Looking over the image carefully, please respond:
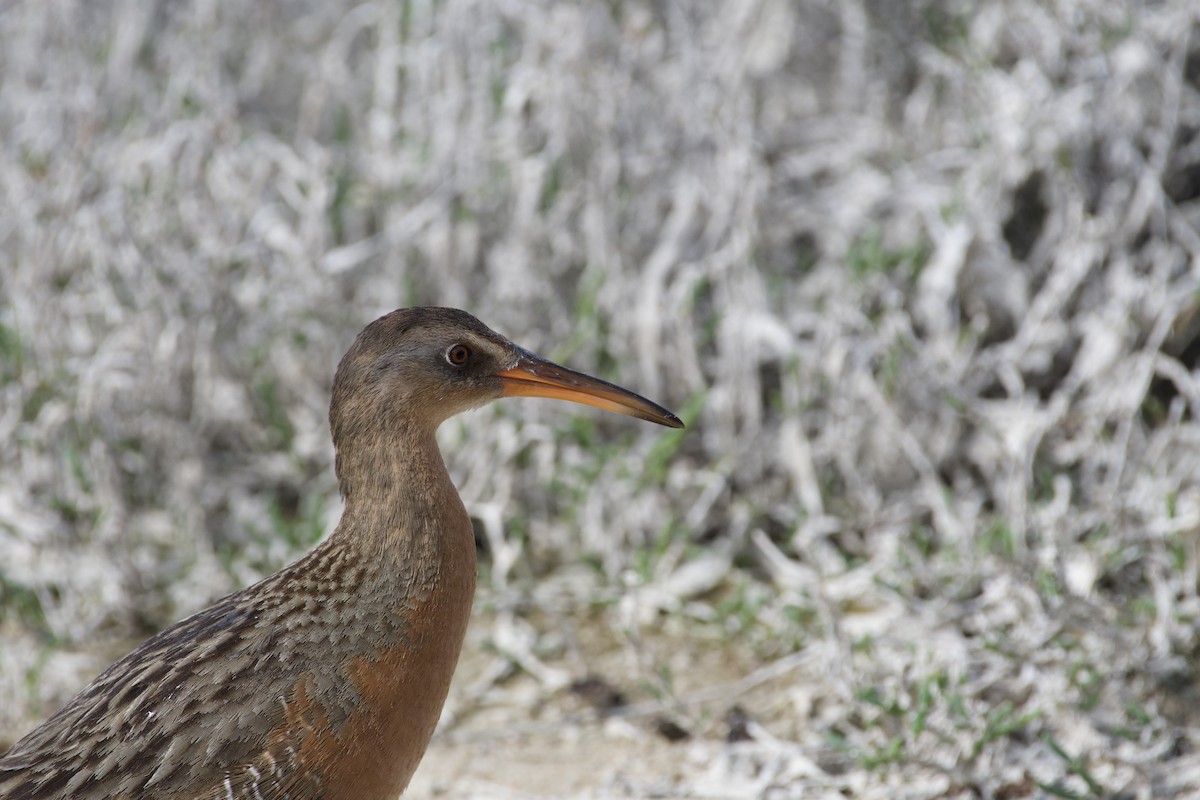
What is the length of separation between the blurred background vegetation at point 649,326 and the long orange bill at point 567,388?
3.53ft

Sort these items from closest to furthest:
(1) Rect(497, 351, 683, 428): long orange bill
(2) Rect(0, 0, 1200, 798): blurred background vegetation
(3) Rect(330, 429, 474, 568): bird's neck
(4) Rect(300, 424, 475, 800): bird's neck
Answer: (4) Rect(300, 424, 475, 800): bird's neck
(3) Rect(330, 429, 474, 568): bird's neck
(1) Rect(497, 351, 683, 428): long orange bill
(2) Rect(0, 0, 1200, 798): blurred background vegetation

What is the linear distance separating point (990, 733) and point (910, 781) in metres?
0.26

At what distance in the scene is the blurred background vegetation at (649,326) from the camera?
4.48 meters

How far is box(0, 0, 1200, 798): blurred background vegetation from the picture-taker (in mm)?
4484

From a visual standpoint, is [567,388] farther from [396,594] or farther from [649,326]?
[649,326]

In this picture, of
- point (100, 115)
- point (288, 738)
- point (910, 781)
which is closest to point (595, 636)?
point (910, 781)

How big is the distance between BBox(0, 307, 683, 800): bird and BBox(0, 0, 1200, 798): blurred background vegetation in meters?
1.19

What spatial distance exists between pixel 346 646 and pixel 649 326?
2455 mm

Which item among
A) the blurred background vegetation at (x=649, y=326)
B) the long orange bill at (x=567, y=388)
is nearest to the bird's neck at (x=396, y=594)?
the long orange bill at (x=567, y=388)

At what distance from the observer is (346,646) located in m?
2.88

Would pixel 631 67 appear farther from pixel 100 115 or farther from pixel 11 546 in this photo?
pixel 11 546

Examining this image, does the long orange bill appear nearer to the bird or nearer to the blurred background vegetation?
the bird

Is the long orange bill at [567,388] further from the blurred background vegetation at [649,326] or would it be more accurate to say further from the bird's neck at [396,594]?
the blurred background vegetation at [649,326]

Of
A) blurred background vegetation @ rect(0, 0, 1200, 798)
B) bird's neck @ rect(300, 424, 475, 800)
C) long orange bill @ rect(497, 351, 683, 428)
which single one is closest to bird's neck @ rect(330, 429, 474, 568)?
bird's neck @ rect(300, 424, 475, 800)
